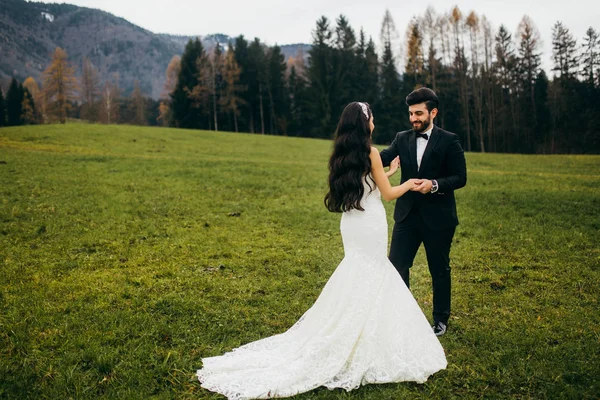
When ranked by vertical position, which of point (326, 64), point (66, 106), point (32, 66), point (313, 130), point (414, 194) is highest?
point (32, 66)

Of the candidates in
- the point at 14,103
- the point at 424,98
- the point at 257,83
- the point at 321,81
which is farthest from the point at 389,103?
the point at 14,103

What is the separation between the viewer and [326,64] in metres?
61.2

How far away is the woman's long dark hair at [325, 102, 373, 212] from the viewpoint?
4680 mm

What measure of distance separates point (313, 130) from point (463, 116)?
21.2 meters

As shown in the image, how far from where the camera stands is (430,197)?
5324 millimetres

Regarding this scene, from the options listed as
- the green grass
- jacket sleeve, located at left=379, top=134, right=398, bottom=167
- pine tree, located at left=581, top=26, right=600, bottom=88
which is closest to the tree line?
pine tree, located at left=581, top=26, right=600, bottom=88

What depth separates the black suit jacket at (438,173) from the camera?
5.25 m

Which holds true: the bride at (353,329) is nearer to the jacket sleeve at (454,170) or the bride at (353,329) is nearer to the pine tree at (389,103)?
the jacket sleeve at (454,170)

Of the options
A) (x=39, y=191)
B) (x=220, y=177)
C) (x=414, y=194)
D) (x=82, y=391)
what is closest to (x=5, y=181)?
(x=39, y=191)

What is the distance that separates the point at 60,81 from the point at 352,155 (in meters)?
58.0

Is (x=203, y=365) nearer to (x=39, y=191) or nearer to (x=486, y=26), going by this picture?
(x=39, y=191)

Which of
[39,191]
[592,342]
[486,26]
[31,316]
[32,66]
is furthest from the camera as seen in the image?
[32,66]

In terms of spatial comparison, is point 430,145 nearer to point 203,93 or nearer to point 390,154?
point 390,154

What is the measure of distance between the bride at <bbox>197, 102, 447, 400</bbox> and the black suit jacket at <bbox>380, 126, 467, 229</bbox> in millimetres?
493
